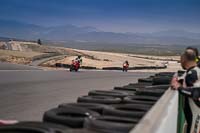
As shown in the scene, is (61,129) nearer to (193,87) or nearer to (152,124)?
(152,124)

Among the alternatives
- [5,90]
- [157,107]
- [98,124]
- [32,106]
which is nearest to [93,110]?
[157,107]

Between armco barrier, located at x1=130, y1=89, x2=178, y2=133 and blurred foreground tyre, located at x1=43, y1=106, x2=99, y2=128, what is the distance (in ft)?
2.54

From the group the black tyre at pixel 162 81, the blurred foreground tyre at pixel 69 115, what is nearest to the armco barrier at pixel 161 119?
the blurred foreground tyre at pixel 69 115

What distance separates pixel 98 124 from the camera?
4273mm

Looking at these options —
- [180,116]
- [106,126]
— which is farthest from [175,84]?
[106,126]

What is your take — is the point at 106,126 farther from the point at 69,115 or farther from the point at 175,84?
the point at 175,84

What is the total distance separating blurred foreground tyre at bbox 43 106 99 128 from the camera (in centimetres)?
471

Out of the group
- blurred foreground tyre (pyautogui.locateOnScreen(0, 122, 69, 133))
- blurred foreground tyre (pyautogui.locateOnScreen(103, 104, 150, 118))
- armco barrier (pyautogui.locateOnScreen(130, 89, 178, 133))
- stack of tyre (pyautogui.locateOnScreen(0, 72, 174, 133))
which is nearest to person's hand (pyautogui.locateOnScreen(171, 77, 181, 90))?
armco barrier (pyautogui.locateOnScreen(130, 89, 178, 133))

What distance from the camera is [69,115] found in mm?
5359

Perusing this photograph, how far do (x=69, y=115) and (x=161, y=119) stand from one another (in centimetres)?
137

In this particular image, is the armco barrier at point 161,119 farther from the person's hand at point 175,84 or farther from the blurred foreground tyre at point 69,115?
the blurred foreground tyre at point 69,115

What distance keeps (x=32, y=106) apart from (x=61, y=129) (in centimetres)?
781

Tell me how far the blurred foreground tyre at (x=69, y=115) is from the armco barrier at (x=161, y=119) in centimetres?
77

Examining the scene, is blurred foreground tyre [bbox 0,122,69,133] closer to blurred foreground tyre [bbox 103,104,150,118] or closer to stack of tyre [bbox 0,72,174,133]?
stack of tyre [bbox 0,72,174,133]
